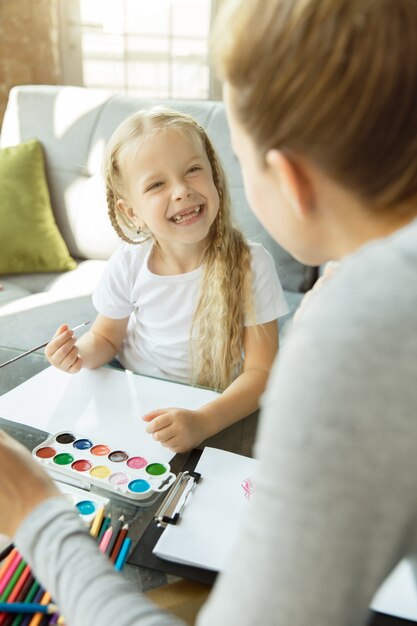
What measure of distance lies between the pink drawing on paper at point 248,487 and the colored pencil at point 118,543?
0.52 feet

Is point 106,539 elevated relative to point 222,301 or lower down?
elevated

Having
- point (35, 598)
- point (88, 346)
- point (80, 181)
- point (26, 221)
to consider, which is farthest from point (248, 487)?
point (80, 181)

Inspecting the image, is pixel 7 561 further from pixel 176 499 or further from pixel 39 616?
pixel 176 499

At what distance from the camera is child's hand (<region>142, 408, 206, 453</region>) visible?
2.74 feet

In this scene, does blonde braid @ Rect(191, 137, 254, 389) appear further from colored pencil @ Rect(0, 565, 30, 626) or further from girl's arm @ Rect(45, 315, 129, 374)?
colored pencil @ Rect(0, 565, 30, 626)

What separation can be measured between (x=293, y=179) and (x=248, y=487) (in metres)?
0.46

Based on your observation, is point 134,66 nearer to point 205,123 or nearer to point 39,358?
point 205,123

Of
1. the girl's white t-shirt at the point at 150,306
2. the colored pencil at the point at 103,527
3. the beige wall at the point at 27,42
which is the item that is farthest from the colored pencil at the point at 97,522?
the beige wall at the point at 27,42

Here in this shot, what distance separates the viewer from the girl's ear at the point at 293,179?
418mm

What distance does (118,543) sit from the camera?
25.4 inches

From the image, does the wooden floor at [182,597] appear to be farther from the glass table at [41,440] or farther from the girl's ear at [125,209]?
the girl's ear at [125,209]

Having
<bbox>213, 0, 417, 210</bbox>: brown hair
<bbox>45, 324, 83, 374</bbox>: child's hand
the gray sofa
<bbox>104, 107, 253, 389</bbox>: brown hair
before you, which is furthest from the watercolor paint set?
the gray sofa

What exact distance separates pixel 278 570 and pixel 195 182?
920mm

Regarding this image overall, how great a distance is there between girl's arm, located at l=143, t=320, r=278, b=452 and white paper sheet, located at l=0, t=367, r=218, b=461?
0.09ft
